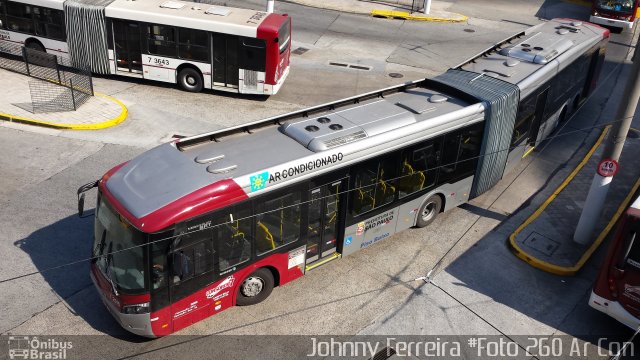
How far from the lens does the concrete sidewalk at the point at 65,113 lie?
18.9m

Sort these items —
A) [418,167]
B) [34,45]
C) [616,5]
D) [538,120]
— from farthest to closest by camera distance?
[616,5], [34,45], [538,120], [418,167]

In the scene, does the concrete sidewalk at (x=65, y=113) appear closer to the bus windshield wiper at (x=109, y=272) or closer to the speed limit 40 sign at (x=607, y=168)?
the bus windshield wiper at (x=109, y=272)

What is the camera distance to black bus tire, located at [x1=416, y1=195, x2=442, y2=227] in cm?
1491

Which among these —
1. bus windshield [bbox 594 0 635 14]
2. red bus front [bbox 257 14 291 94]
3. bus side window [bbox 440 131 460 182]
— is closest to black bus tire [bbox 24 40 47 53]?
red bus front [bbox 257 14 291 94]

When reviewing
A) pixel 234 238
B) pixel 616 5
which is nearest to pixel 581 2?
pixel 616 5

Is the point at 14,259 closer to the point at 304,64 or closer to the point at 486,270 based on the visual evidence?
the point at 486,270

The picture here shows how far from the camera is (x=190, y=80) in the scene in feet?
73.2

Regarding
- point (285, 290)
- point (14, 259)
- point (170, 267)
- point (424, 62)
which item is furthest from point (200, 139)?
point (424, 62)

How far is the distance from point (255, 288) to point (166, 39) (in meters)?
12.6
